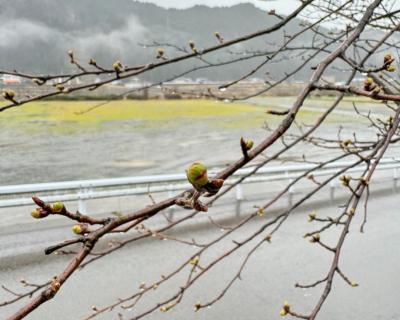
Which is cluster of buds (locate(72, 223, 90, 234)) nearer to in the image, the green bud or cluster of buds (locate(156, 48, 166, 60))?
the green bud

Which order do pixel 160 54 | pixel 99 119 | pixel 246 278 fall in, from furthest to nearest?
pixel 99 119, pixel 246 278, pixel 160 54

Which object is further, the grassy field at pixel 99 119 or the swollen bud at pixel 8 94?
the grassy field at pixel 99 119

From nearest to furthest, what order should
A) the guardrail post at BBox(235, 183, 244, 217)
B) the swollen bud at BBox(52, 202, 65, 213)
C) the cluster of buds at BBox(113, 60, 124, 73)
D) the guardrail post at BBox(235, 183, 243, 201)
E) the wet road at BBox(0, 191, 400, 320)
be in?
the swollen bud at BBox(52, 202, 65, 213) < the cluster of buds at BBox(113, 60, 124, 73) < the wet road at BBox(0, 191, 400, 320) < the guardrail post at BBox(235, 183, 244, 217) < the guardrail post at BBox(235, 183, 243, 201)

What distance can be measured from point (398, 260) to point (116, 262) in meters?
3.37

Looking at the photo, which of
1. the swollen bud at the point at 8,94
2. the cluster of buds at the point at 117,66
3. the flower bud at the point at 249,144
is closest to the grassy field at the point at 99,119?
the cluster of buds at the point at 117,66

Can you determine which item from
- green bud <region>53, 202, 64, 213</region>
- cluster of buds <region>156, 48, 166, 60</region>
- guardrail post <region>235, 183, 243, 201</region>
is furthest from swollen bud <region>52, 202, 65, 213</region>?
guardrail post <region>235, 183, 243, 201</region>

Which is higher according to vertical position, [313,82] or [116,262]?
[313,82]

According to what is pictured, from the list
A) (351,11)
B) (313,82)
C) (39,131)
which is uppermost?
(351,11)

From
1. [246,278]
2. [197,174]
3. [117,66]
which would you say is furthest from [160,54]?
[246,278]

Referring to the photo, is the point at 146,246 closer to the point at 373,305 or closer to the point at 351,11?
the point at 373,305

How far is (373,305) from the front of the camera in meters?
4.45

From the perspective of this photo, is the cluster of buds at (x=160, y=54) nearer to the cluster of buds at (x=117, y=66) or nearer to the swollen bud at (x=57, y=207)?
the cluster of buds at (x=117, y=66)

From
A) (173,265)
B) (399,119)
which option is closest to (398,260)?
(173,265)

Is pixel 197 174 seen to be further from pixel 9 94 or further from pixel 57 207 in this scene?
pixel 9 94
